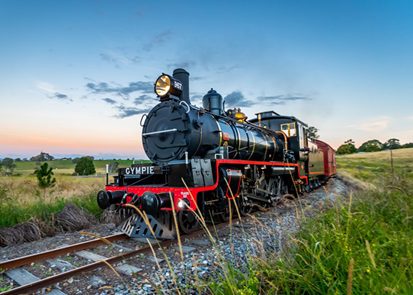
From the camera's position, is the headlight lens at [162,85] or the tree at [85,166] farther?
the tree at [85,166]

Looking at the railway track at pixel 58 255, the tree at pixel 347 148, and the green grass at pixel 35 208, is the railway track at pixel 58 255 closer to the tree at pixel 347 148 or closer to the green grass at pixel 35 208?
the green grass at pixel 35 208

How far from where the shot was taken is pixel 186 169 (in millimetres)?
6059

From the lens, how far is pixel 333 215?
4332mm

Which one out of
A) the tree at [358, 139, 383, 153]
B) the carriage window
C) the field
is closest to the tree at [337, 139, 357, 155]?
the tree at [358, 139, 383, 153]

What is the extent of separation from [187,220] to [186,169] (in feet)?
4.41

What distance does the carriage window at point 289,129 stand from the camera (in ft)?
42.9

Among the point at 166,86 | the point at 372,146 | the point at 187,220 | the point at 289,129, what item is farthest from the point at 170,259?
the point at 372,146

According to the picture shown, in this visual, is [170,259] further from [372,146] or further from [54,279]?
[372,146]

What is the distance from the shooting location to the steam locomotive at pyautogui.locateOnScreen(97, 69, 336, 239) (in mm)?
6043

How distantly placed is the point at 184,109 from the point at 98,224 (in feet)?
13.1

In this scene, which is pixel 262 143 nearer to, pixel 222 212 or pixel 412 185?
pixel 222 212

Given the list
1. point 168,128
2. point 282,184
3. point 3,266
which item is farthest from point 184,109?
point 282,184

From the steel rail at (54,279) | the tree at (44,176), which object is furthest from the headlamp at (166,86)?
the tree at (44,176)

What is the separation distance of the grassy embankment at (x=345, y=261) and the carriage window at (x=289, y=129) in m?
8.20
